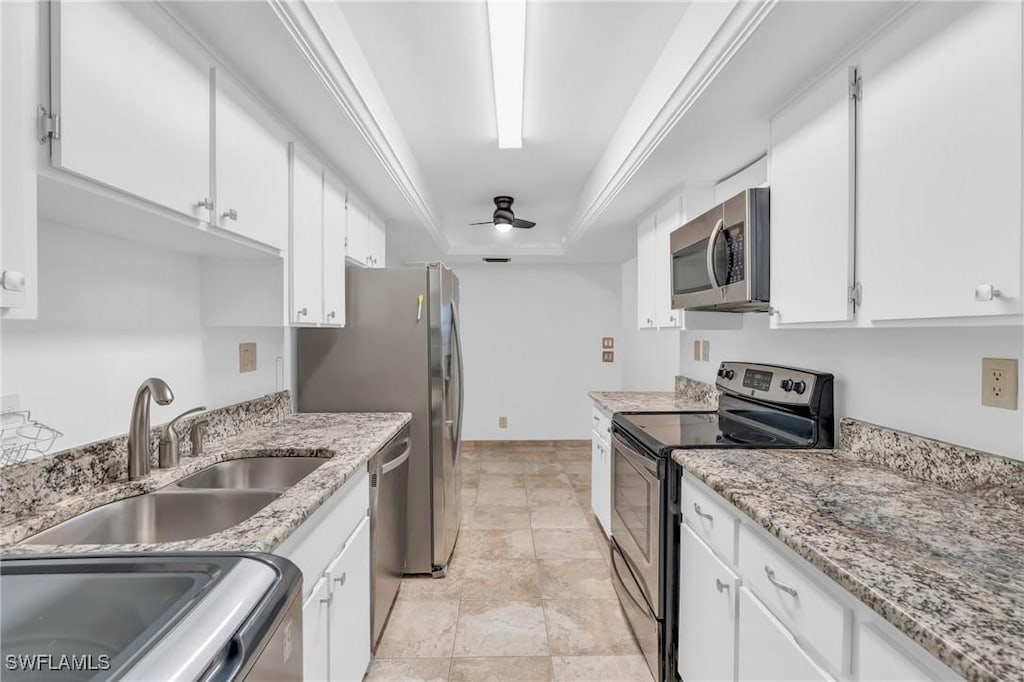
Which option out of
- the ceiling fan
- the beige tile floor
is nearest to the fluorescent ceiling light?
the ceiling fan

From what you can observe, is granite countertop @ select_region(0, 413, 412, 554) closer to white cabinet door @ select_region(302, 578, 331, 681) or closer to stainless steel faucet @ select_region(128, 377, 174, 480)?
stainless steel faucet @ select_region(128, 377, 174, 480)

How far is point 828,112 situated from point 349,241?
2.11 meters

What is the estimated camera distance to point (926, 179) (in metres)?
1.09

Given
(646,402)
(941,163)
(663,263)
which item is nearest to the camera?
(941,163)

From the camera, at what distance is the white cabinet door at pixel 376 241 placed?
9.71 feet

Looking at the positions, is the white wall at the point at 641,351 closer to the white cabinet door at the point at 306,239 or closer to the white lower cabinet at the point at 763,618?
the white lower cabinet at the point at 763,618

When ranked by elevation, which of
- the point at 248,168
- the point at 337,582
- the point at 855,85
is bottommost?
the point at 337,582

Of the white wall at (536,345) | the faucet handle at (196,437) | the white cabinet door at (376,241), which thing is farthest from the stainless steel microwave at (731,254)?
the white wall at (536,345)

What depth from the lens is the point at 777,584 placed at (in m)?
1.07

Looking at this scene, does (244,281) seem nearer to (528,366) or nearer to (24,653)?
(24,653)

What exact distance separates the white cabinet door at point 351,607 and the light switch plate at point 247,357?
35.5 inches

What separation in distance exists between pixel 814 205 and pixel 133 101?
1.79 meters

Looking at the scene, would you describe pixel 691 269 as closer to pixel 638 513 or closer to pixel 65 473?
pixel 638 513

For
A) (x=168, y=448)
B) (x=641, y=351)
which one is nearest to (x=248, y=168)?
(x=168, y=448)
